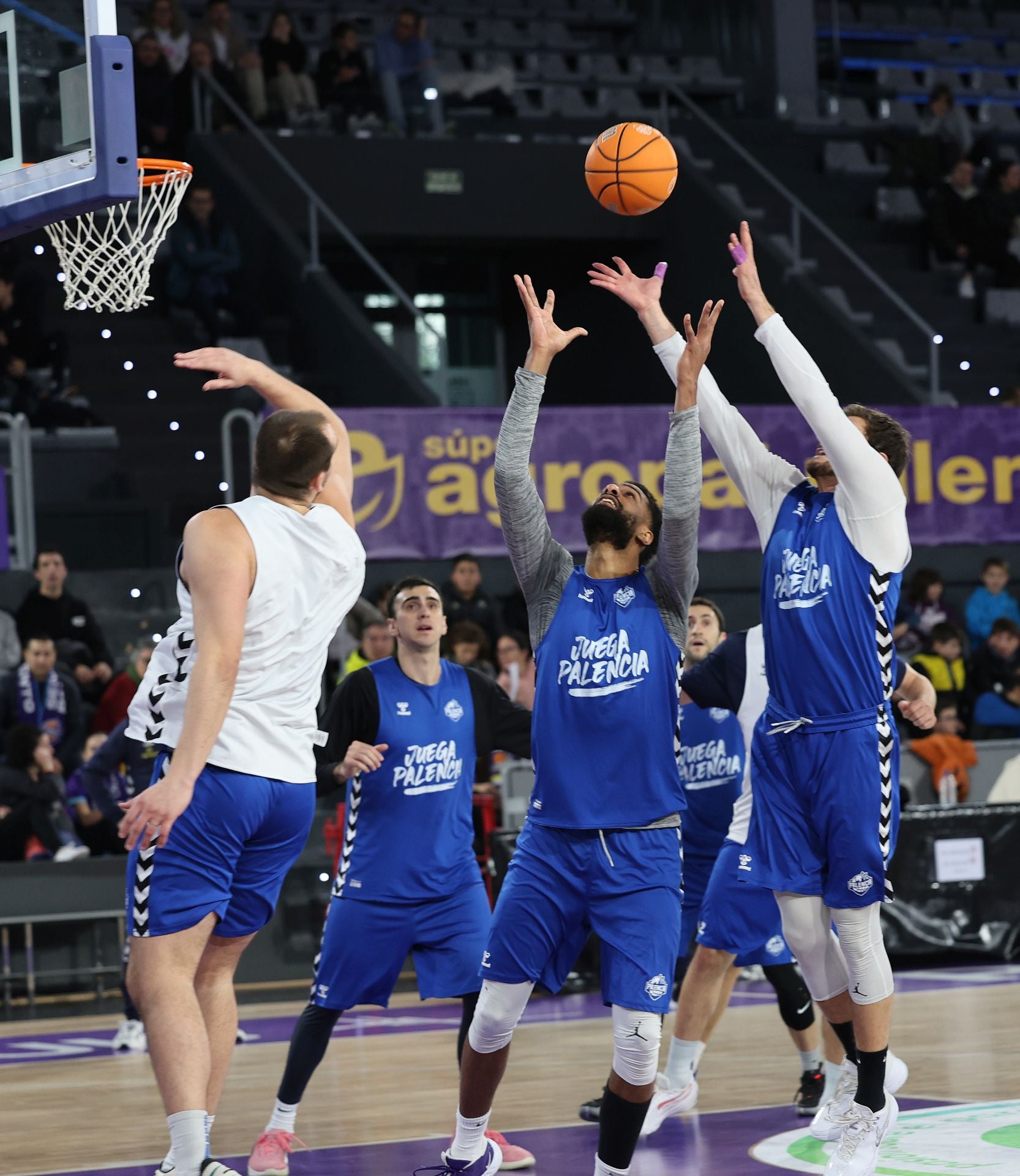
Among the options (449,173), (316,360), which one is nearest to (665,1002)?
(316,360)

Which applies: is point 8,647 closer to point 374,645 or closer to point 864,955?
point 374,645

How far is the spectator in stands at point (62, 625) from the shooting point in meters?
13.8

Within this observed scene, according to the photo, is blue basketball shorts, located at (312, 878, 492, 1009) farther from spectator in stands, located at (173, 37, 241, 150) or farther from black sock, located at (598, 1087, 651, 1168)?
spectator in stands, located at (173, 37, 241, 150)

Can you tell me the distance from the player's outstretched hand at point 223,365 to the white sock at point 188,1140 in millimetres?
1985

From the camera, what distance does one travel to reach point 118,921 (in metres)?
12.4

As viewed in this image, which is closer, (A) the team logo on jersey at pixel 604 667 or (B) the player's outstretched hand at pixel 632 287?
(A) the team logo on jersey at pixel 604 667

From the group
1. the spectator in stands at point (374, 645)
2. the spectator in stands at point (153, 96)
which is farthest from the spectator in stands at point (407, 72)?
the spectator in stands at point (374, 645)

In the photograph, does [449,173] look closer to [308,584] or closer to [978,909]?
[978,909]

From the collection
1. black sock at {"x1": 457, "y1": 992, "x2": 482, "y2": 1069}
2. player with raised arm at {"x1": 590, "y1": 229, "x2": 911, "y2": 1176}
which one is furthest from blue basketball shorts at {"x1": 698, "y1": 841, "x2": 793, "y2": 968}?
player with raised arm at {"x1": 590, "y1": 229, "x2": 911, "y2": 1176}

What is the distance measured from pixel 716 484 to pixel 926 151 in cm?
862

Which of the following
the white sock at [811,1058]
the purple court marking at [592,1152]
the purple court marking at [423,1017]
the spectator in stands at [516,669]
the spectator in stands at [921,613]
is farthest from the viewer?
the spectator in stands at [921,613]

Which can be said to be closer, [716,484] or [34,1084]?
[34,1084]

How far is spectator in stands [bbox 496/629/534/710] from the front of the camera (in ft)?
42.4

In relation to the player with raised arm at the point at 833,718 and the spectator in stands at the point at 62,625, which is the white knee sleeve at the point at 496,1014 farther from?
the spectator in stands at the point at 62,625
